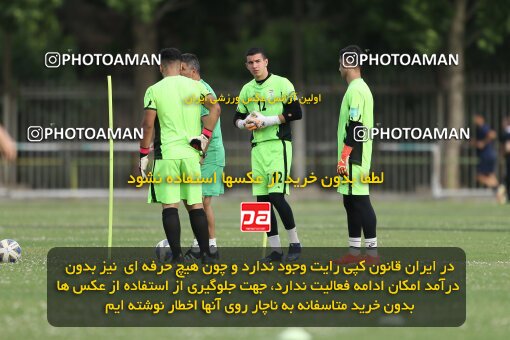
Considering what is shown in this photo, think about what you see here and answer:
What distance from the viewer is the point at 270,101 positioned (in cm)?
1388

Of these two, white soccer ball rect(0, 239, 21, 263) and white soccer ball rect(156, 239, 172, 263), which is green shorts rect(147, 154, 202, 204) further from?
white soccer ball rect(0, 239, 21, 263)

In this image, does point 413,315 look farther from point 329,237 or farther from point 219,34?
point 219,34

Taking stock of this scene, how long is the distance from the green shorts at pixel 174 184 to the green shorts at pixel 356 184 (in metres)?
1.44

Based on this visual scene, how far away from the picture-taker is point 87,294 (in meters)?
11.2

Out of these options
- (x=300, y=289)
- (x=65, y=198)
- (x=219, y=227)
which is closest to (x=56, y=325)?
(x=300, y=289)

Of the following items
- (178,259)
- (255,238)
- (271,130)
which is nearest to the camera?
(178,259)

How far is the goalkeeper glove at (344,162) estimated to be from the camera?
13.1 m

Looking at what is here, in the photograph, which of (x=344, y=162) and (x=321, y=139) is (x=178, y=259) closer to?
(x=344, y=162)

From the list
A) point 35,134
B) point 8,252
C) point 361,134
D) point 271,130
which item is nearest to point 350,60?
point 361,134

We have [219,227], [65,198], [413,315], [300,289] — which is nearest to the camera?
[413,315]

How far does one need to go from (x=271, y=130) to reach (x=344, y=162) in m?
1.08

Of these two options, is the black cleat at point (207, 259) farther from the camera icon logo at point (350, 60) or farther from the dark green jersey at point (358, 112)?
the camera icon logo at point (350, 60)

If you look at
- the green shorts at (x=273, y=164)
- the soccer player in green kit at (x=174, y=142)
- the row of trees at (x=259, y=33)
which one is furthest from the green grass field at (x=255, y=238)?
the row of trees at (x=259, y=33)

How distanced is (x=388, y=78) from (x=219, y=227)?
1566cm
